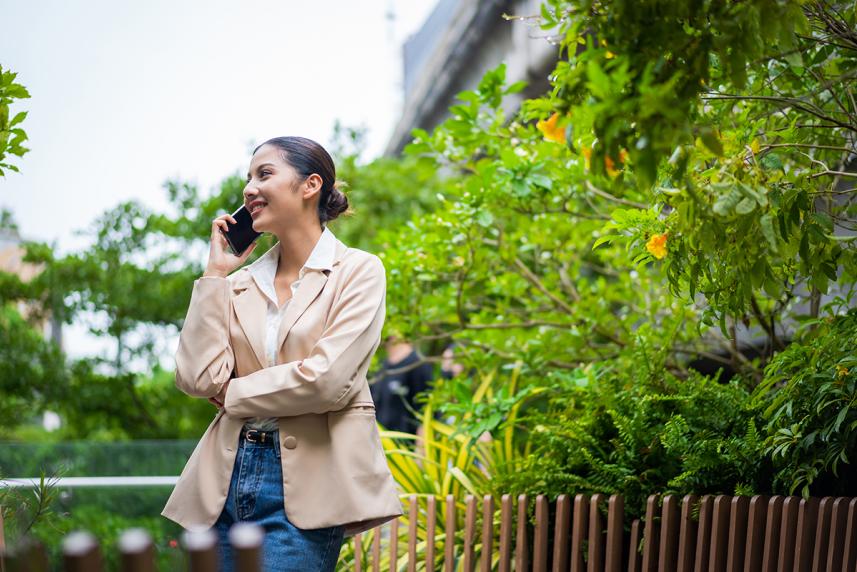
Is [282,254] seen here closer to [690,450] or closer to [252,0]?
[690,450]

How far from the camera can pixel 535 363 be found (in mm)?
5324

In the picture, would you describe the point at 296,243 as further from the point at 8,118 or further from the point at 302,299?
the point at 8,118

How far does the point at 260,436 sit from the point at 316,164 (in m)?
0.85

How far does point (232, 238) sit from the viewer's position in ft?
9.93

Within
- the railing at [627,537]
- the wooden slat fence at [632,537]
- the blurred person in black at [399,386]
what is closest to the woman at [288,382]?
the railing at [627,537]

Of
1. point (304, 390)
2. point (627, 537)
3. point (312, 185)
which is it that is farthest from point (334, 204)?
point (627, 537)

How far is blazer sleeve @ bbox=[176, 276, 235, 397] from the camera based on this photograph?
9.24 ft

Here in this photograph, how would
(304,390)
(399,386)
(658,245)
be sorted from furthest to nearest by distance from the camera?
1. (399,386)
2. (658,245)
3. (304,390)

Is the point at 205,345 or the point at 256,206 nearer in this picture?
the point at 205,345

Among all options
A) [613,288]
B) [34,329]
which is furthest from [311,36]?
[613,288]

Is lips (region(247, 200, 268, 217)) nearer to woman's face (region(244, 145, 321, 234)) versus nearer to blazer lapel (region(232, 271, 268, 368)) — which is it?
woman's face (region(244, 145, 321, 234))

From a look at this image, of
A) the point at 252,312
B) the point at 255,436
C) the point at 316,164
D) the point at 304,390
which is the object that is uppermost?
the point at 316,164

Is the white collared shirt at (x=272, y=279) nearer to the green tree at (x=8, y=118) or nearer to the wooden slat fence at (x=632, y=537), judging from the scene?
the green tree at (x=8, y=118)

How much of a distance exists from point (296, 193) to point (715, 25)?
1.33m
